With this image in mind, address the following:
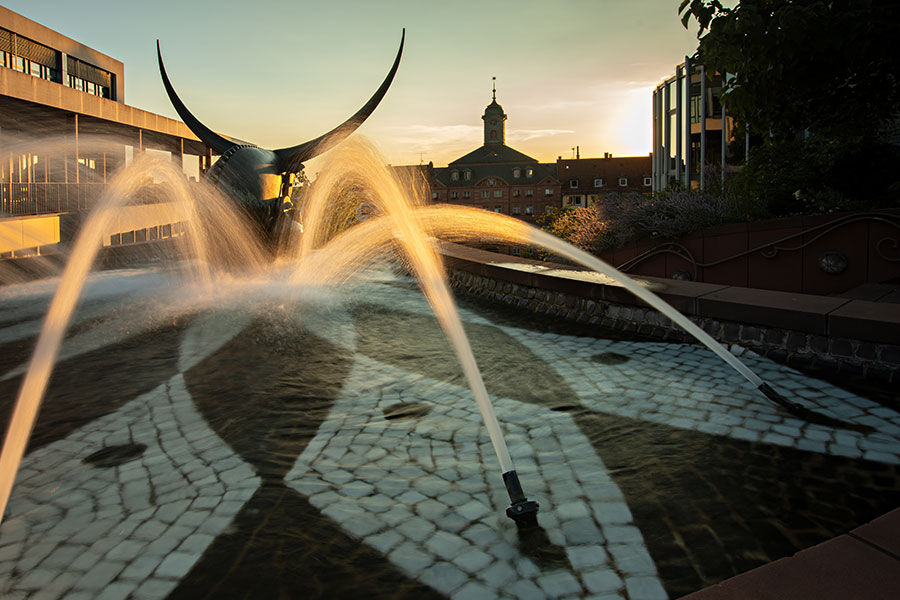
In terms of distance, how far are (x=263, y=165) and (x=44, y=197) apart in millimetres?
13370

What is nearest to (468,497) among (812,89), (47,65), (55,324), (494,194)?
(55,324)

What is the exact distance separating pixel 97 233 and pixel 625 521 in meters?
8.15

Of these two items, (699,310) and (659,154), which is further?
(659,154)

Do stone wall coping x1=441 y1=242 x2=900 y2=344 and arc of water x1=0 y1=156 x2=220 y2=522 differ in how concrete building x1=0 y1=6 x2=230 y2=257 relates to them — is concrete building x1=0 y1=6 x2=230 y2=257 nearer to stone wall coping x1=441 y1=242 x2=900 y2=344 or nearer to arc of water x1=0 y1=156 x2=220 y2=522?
arc of water x1=0 y1=156 x2=220 y2=522

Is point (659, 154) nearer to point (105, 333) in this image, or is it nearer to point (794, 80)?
point (794, 80)

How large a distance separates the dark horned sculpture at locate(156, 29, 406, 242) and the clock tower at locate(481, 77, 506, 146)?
80091mm

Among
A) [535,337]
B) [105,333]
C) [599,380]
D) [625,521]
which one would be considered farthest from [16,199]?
[625,521]

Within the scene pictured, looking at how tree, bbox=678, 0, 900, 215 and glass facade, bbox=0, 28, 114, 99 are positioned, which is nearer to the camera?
tree, bbox=678, 0, 900, 215

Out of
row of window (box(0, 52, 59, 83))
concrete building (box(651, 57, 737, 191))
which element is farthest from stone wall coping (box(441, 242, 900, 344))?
row of window (box(0, 52, 59, 83))

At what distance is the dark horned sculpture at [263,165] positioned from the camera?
34.9 ft

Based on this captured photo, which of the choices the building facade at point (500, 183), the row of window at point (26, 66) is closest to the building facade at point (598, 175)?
the building facade at point (500, 183)

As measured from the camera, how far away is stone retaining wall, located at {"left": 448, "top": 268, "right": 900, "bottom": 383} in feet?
16.6

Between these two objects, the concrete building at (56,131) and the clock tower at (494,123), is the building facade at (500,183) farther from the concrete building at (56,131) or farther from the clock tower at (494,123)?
the concrete building at (56,131)

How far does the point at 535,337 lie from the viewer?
22.7 ft
